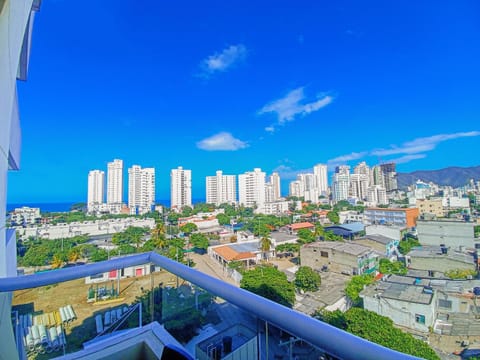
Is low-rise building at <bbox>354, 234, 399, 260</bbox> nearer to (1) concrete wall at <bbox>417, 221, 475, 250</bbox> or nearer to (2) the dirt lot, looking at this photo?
(1) concrete wall at <bbox>417, 221, 475, 250</bbox>

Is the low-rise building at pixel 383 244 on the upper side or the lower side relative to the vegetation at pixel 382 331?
lower

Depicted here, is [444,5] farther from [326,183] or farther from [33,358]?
[326,183]

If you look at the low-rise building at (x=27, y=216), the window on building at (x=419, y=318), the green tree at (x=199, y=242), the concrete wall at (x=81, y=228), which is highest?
the low-rise building at (x=27, y=216)

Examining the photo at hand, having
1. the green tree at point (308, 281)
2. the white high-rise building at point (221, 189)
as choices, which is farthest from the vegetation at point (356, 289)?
the white high-rise building at point (221, 189)

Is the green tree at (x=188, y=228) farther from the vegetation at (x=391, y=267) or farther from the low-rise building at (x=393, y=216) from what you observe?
the low-rise building at (x=393, y=216)

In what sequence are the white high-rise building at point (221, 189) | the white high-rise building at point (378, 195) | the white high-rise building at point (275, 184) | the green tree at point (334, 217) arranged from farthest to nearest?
the white high-rise building at point (221, 189), the white high-rise building at point (275, 184), the white high-rise building at point (378, 195), the green tree at point (334, 217)

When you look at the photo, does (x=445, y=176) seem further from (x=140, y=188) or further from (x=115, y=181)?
(x=115, y=181)

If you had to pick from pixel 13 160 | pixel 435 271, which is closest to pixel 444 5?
pixel 435 271

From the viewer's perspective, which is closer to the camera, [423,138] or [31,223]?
[31,223]
